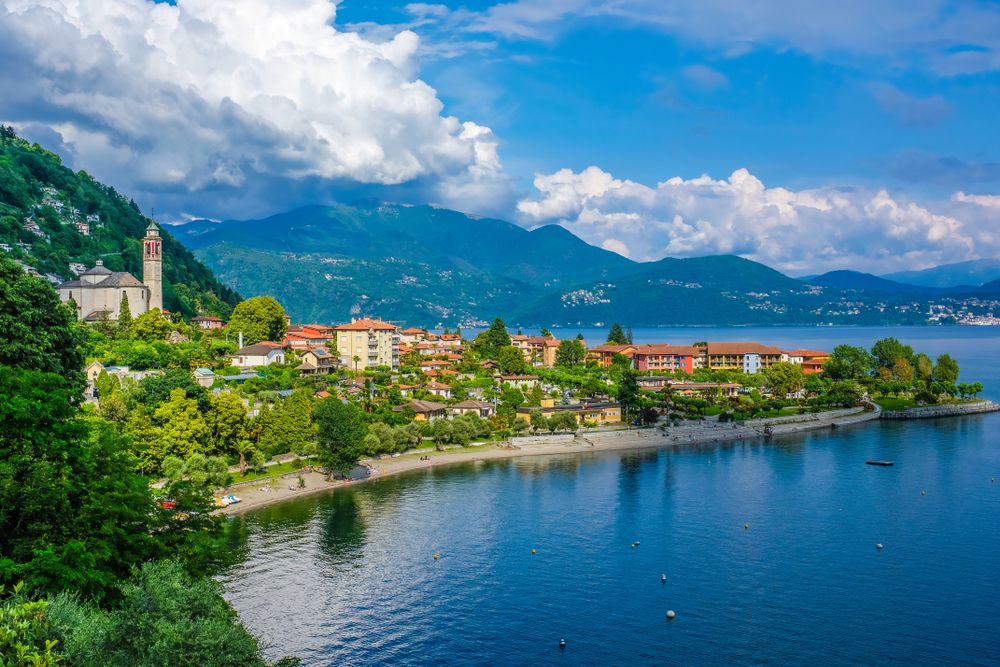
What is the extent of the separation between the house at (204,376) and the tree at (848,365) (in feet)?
248

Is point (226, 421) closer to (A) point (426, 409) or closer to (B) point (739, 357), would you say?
(A) point (426, 409)

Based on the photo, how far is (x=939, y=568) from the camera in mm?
33656

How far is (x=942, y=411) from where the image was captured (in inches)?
3204

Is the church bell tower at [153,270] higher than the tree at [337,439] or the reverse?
higher

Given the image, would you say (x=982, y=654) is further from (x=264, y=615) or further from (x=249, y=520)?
(x=249, y=520)

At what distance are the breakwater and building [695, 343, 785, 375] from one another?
24.2 m

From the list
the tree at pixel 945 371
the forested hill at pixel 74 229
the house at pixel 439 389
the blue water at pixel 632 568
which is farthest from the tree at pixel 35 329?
the tree at pixel 945 371

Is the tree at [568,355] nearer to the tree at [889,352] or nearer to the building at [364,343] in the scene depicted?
the building at [364,343]

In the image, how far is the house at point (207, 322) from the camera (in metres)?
82.3

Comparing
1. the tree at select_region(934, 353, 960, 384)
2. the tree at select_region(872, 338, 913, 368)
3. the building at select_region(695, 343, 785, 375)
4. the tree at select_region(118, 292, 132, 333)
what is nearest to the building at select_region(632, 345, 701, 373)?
the building at select_region(695, 343, 785, 375)

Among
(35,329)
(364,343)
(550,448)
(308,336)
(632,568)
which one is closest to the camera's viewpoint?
(35,329)

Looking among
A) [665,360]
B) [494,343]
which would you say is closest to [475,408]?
[494,343]

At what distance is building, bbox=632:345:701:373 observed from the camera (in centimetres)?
10500

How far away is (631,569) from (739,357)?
3100 inches
